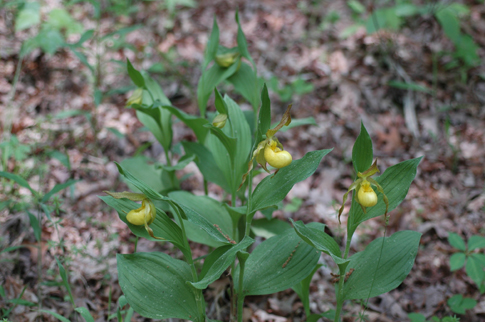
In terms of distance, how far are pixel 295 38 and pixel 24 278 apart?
348 centimetres

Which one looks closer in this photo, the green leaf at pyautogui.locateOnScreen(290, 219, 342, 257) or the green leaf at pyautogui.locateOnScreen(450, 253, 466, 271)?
the green leaf at pyautogui.locateOnScreen(290, 219, 342, 257)

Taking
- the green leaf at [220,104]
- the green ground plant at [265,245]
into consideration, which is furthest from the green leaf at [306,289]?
the green leaf at [220,104]

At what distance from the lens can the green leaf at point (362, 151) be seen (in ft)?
4.21

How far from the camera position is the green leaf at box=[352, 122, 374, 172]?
4.21 ft

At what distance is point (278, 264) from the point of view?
5.05 feet

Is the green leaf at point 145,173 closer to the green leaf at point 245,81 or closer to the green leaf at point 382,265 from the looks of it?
the green leaf at point 245,81

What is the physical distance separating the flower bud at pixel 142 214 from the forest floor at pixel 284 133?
2.33 ft

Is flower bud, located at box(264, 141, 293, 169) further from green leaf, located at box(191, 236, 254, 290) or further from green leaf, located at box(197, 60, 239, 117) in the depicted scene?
green leaf, located at box(197, 60, 239, 117)

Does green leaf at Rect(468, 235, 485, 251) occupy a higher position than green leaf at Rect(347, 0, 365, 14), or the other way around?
green leaf at Rect(347, 0, 365, 14)

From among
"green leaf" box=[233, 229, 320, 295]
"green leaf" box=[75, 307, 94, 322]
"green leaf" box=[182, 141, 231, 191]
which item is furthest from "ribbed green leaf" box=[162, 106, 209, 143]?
"green leaf" box=[75, 307, 94, 322]

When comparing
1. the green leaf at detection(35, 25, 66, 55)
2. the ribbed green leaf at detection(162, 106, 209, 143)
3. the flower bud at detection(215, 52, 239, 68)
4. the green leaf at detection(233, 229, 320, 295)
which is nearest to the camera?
the green leaf at detection(233, 229, 320, 295)

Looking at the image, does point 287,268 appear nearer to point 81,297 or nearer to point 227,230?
point 227,230

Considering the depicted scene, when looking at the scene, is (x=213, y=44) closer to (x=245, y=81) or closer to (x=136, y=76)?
(x=245, y=81)

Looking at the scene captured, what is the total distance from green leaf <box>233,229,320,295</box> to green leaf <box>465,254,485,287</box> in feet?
2.87
